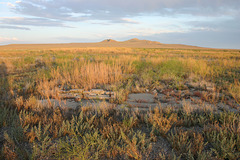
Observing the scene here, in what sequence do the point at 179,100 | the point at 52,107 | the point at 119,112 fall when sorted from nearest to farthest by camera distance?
the point at 119,112
the point at 52,107
the point at 179,100

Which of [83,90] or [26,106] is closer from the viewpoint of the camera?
[26,106]

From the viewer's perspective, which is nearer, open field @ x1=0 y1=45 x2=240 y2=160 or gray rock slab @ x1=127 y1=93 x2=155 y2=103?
open field @ x1=0 y1=45 x2=240 y2=160

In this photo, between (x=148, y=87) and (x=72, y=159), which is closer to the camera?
(x=72, y=159)

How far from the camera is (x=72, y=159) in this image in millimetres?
2270

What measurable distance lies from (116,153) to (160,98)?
308 cm

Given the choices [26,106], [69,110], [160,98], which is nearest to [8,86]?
[26,106]

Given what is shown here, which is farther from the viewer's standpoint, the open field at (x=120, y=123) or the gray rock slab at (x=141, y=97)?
the gray rock slab at (x=141, y=97)

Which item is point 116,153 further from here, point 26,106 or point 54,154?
point 26,106

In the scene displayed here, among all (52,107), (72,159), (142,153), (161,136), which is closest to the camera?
(72,159)

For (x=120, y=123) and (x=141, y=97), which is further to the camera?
(x=141, y=97)

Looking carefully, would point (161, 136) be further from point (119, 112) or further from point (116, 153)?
point (119, 112)

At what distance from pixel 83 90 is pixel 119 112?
218cm

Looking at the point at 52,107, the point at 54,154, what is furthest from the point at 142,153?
the point at 52,107

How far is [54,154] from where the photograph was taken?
2.37 meters
